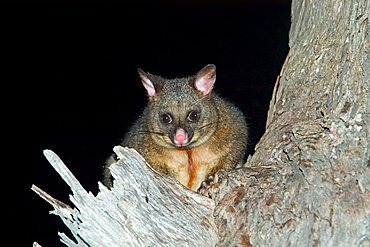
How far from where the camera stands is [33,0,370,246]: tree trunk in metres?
3.15

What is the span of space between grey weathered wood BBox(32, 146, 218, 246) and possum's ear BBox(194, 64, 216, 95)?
3.70 feet

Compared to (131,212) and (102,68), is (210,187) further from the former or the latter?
(102,68)

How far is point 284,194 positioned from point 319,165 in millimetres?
184

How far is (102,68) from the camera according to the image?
698 centimetres

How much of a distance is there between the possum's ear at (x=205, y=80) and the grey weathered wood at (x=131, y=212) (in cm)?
113

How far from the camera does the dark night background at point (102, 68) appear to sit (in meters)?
6.77

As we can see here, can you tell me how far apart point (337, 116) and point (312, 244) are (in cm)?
59

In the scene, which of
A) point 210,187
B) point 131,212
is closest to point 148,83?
point 210,187

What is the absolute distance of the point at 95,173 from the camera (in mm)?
6539

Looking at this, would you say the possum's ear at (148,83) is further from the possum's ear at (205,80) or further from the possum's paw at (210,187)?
the possum's paw at (210,187)

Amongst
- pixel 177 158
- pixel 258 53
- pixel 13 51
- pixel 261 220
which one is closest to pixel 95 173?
pixel 13 51

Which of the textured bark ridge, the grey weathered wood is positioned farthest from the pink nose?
the grey weathered wood

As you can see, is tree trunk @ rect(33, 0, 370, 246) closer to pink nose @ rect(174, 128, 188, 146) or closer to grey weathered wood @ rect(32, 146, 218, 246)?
grey weathered wood @ rect(32, 146, 218, 246)

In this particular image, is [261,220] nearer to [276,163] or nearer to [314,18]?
[276,163]
